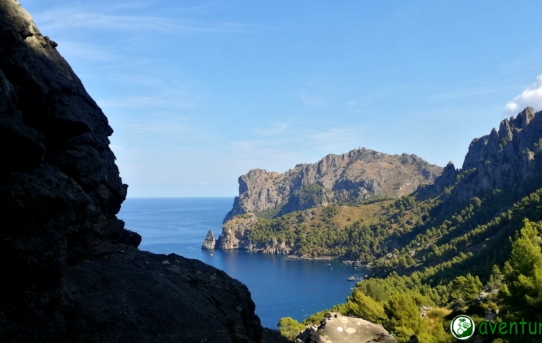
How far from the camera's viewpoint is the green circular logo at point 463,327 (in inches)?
1221

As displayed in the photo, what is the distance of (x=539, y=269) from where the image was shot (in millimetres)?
29422

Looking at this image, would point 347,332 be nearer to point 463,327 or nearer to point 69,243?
point 463,327

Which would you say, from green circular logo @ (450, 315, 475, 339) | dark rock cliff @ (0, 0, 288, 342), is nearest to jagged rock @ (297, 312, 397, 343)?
green circular logo @ (450, 315, 475, 339)

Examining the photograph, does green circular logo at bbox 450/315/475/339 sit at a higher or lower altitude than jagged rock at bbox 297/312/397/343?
higher

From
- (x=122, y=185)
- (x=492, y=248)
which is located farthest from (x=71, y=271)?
(x=492, y=248)

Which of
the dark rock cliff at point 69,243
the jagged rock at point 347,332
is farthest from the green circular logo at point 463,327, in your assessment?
the dark rock cliff at point 69,243

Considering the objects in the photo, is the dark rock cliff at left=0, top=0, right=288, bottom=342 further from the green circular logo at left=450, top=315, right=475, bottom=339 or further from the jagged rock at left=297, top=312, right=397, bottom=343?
the green circular logo at left=450, top=315, right=475, bottom=339

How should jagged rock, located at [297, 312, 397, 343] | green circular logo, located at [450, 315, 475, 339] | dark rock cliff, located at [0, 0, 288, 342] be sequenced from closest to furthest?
dark rock cliff, located at [0, 0, 288, 342]
green circular logo, located at [450, 315, 475, 339]
jagged rock, located at [297, 312, 397, 343]

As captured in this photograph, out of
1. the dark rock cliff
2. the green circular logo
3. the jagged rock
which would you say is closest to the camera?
the dark rock cliff

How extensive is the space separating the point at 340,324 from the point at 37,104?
3443 cm

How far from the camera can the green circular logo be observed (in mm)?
31019

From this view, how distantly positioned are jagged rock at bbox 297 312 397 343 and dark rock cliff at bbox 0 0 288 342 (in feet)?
55.6

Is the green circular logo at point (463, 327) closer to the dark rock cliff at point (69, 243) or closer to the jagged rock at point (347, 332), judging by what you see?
the jagged rock at point (347, 332)

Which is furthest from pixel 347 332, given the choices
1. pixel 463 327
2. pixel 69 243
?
pixel 69 243
